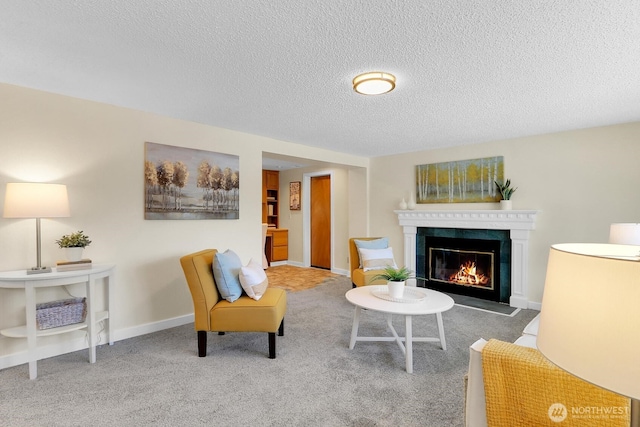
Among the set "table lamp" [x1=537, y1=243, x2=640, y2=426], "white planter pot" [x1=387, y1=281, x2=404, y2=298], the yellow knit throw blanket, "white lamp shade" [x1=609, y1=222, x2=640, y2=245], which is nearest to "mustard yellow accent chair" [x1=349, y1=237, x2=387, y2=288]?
"white planter pot" [x1=387, y1=281, x2=404, y2=298]

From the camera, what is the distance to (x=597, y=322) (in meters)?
0.55

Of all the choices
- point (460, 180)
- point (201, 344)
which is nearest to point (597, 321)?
point (201, 344)

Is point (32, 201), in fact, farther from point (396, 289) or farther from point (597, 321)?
point (597, 321)

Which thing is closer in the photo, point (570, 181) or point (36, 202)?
point (36, 202)

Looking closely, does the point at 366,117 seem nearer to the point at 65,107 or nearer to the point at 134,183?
the point at 134,183

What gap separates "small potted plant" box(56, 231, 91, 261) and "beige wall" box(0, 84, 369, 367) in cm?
18

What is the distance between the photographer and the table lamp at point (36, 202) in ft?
7.43

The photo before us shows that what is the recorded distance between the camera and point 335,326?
10.8 feet

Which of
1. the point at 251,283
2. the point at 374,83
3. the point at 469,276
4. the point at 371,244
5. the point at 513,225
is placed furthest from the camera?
the point at 469,276

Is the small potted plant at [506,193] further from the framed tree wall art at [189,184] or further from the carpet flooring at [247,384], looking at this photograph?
the framed tree wall art at [189,184]

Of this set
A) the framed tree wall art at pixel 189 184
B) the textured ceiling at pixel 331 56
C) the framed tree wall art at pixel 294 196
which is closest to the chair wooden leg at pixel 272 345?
the framed tree wall art at pixel 189 184

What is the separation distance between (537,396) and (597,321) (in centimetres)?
75

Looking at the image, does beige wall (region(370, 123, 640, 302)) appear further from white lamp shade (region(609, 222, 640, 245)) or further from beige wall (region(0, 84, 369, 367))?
beige wall (region(0, 84, 369, 367))

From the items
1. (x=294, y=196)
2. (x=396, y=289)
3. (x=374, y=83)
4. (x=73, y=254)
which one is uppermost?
(x=374, y=83)
